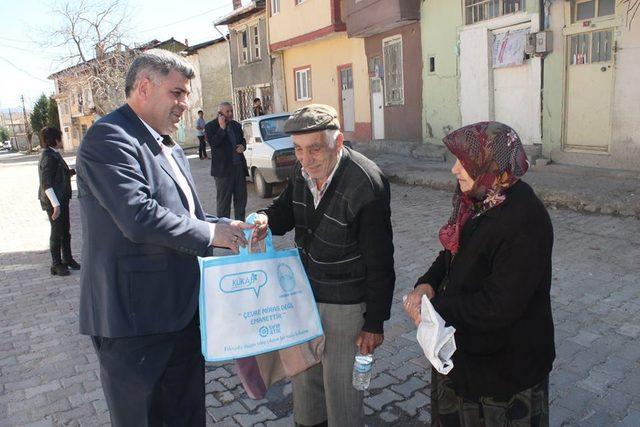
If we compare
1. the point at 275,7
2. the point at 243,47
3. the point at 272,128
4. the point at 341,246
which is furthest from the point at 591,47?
the point at 243,47

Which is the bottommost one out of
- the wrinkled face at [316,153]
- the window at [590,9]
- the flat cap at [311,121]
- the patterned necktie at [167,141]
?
the wrinkled face at [316,153]

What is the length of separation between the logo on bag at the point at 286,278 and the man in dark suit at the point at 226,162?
5703 mm

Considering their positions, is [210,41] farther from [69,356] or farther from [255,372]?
[255,372]

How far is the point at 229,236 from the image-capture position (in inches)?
90.0

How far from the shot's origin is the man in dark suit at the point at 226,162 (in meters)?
7.86

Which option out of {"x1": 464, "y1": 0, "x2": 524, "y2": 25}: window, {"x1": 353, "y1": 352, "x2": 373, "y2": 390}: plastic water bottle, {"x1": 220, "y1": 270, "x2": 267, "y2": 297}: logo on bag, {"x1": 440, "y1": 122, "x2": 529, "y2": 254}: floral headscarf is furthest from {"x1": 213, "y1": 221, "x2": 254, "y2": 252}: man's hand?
{"x1": 464, "y1": 0, "x2": 524, "y2": 25}: window

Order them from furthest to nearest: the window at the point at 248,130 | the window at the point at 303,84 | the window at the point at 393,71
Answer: the window at the point at 303,84
the window at the point at 393,71
the window at the point at 248,130

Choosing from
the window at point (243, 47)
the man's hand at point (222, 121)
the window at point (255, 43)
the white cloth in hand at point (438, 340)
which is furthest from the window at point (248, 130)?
the window at point (243, 47)

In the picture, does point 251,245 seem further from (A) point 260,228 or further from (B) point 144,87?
(B) point 144,87

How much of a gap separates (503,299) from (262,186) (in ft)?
31.9

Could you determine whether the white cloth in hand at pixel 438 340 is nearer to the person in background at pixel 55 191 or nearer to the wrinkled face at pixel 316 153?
the wrinkled face at pixel 316 153

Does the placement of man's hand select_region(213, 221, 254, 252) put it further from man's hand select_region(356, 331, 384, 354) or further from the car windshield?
the car windshield

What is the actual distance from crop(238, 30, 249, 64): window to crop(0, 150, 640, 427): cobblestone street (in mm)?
19273

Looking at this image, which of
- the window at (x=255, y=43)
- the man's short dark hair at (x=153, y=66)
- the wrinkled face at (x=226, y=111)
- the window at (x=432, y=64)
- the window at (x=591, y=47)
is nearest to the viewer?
the man's short dark hair at (x=153, y=66)
